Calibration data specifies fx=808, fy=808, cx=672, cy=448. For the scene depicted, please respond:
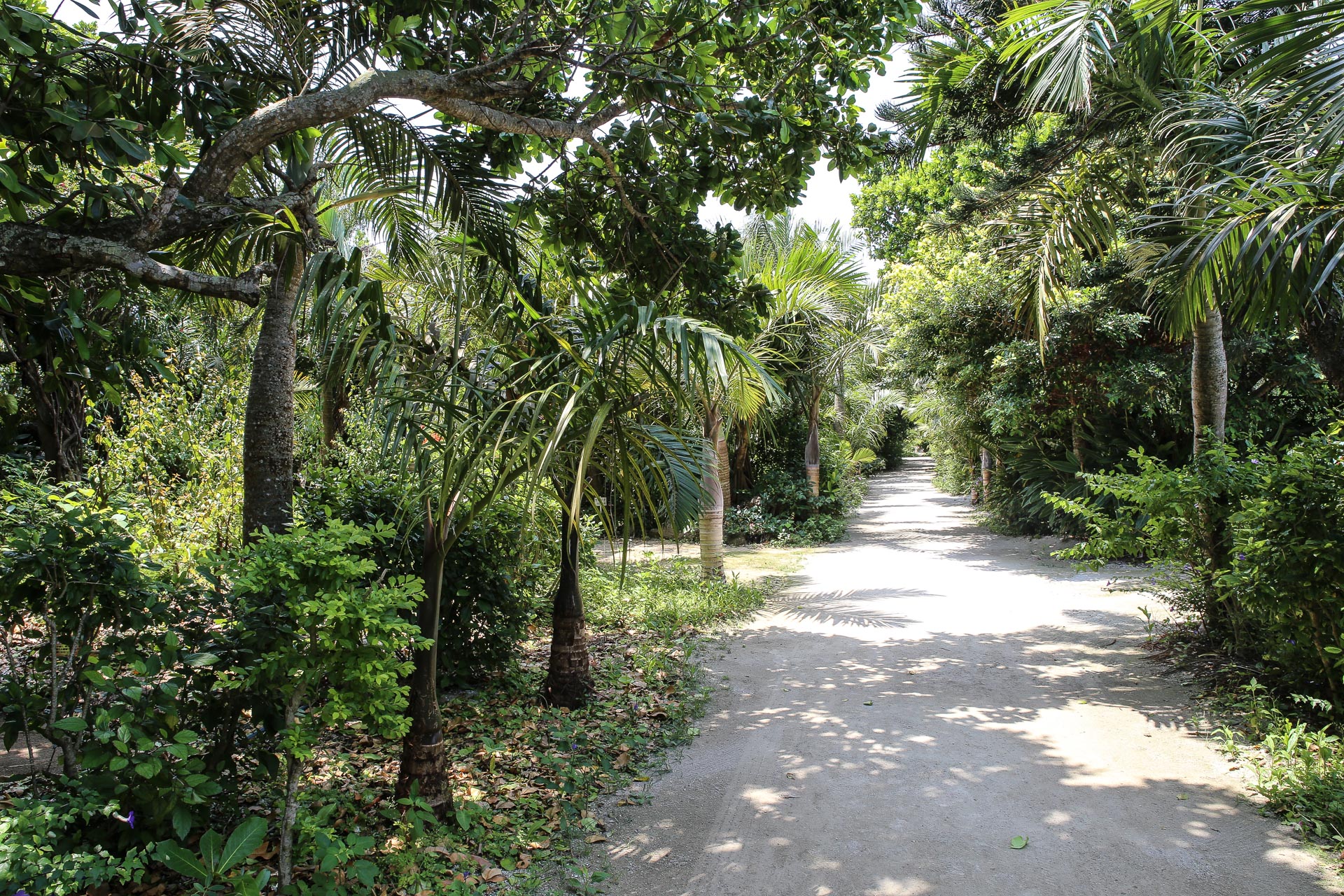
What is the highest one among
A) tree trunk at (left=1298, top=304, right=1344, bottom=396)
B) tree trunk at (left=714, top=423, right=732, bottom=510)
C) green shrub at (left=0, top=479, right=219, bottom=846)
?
tree trunk at (left=1298, top=304, right=1344, bottom=396)

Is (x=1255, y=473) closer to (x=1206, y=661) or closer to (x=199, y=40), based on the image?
(x=1206, y=661)

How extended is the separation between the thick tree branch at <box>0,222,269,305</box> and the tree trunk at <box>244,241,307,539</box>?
1465 millimetres

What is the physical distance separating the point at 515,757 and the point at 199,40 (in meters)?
4.92

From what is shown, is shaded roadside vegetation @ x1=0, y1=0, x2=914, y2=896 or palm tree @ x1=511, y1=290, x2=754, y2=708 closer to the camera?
shaded roadside vegetation @ x1=0, y1=0, x2=914, y2=896

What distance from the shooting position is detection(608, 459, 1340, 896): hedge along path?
11.4 feet

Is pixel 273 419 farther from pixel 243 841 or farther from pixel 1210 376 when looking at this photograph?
pixel 1210 376

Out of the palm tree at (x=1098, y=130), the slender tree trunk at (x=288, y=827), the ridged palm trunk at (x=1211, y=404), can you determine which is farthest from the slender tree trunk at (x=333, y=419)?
the ridged palm trunk at (x=1211, y=404)

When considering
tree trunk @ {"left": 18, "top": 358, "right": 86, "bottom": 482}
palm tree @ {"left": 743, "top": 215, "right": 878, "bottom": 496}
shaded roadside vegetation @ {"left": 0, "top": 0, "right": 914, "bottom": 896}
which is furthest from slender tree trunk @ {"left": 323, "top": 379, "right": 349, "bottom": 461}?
palm tree @ {"left": 743, "top": 215, "right": 878, "bottom": 496}

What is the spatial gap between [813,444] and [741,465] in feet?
6.13

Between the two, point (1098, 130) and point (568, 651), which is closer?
point (568, 651)

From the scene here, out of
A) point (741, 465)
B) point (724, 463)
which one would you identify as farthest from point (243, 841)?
point (741, 465)

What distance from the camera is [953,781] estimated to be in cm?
443

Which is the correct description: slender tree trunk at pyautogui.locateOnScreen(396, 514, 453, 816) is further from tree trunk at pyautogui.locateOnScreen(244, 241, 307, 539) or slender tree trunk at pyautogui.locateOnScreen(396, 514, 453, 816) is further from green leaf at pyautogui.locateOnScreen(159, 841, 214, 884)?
tree trunk at pyautogui.locateOnScreen(244, 241, 307, 539)

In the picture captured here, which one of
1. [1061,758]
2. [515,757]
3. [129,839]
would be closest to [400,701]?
[129,839]
